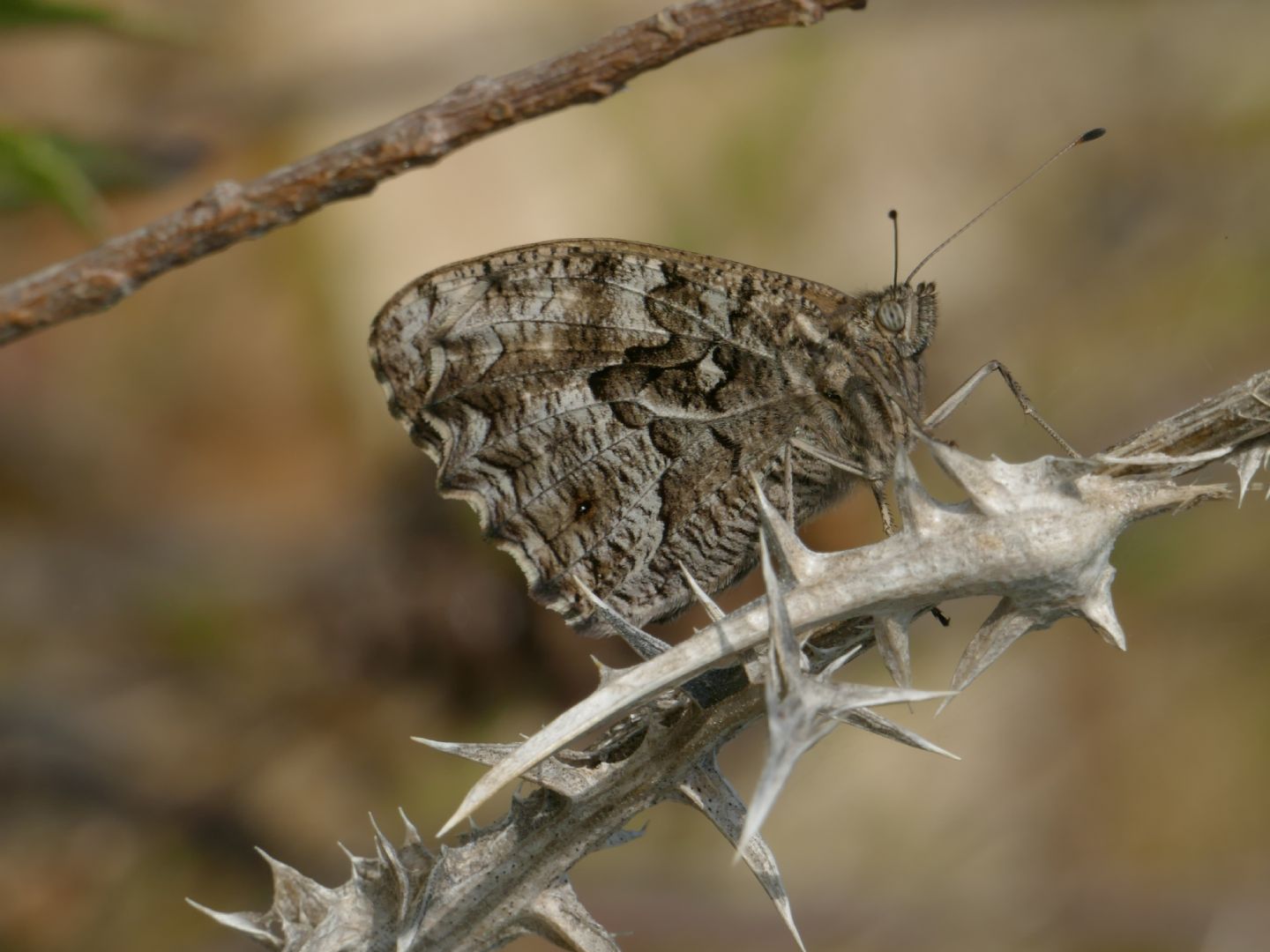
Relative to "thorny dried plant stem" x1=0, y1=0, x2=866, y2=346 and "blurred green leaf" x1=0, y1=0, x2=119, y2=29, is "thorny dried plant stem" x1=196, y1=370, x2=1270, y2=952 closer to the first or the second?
"thorny dried plant stem" x1=0, y1=0, x2=866, y2=346

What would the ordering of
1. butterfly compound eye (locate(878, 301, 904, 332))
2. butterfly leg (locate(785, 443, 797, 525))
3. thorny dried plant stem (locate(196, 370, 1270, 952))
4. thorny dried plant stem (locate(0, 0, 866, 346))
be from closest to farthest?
thorny dried plant stem (locate(196, 370, 1270, 952)) → thorny dried plant stem (locate(0, 0, 866, 346)) → butterfly leg (locate(785, 443, 797, 525)) → butterfly compound eye (locate(878, 301, 904, 332))

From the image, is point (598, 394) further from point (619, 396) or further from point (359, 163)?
point (359, 163)

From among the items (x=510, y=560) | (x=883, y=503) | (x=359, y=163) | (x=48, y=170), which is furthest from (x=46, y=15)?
(x=510, y=560)

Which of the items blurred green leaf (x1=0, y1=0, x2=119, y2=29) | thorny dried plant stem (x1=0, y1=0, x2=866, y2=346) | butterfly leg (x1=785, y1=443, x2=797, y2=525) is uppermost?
blurred green leaf (x1=0, y1=0, x2=119, y2=29)

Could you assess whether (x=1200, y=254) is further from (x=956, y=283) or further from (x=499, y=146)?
(x=499, y=146)

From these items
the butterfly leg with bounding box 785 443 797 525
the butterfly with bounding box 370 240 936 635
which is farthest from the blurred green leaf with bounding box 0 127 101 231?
the butterfly leg with bounding box 785 443 797 525

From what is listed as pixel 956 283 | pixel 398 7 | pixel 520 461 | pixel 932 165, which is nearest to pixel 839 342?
pixel 520 461

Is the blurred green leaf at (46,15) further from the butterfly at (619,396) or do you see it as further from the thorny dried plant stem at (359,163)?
the thorny dried plant stem at (359,163)
